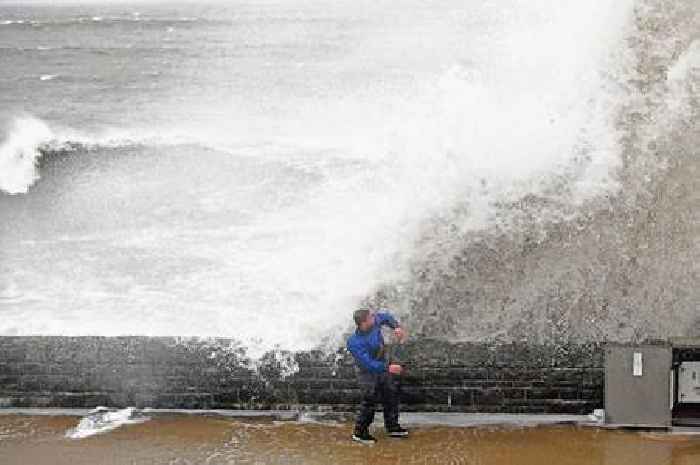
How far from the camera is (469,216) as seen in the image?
1230 cm

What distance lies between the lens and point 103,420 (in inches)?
390

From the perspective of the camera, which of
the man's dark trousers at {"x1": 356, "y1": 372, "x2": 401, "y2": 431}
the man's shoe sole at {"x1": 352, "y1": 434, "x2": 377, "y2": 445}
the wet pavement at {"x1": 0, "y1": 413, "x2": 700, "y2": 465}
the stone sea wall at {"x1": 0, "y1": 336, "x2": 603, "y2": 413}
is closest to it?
the wet pavement at {"x1": 0, "y1": 413, "x2": 700, "y2": 465}

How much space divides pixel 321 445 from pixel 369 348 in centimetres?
103

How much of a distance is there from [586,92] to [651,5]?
1923mm

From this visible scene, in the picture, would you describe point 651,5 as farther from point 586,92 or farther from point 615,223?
point 615,223

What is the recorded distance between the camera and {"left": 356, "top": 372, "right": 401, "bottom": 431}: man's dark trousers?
29.7 feet

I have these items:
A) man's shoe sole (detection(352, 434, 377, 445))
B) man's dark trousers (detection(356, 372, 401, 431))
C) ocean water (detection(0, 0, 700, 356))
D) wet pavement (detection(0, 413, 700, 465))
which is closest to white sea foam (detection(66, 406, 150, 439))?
wet pavement (detection(0, 413, 700, 465))

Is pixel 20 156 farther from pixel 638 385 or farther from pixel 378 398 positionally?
pixel 638 385

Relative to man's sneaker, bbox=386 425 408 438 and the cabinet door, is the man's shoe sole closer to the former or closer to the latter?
man's sneaker, bbox=386 425 408 438

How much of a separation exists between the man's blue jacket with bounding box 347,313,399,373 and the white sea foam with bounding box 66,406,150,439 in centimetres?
241

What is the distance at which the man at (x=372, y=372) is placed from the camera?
29.4 ft

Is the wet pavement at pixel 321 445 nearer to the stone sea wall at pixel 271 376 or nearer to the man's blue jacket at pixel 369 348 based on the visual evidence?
the stone sea wall at pixel 271 376

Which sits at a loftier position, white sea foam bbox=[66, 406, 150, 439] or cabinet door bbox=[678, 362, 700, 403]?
cabinet door bbox=[678, 362, 700, 403]

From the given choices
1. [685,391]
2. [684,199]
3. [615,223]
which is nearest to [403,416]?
[685,391]
